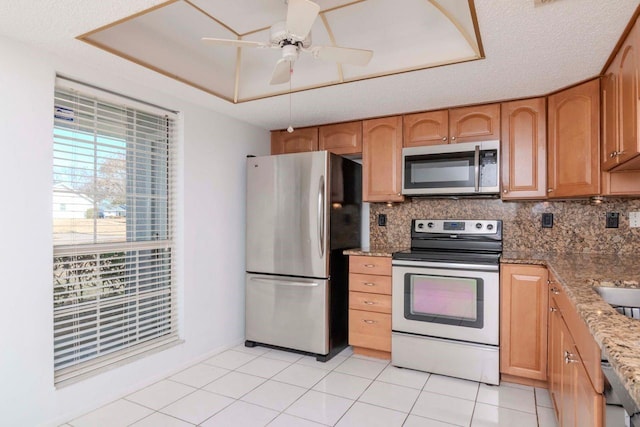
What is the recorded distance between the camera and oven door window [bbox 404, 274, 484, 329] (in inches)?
106

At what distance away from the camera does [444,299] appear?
278cm

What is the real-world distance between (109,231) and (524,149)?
3.02 m

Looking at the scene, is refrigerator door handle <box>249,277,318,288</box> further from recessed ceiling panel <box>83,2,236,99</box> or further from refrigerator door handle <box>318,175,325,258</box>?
recessed ceiling panel <box>83,2,236,99</box>

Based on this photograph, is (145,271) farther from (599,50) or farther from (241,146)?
(599,50)

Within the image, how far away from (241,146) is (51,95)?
5.26 feet

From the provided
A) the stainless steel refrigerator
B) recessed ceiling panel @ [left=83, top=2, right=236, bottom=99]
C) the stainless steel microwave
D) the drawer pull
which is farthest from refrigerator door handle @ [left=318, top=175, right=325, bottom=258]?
the drawer pull

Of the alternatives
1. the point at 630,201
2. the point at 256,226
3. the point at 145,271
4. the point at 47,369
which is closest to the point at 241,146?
the point at 256,226

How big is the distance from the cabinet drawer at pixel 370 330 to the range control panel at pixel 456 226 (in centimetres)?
87

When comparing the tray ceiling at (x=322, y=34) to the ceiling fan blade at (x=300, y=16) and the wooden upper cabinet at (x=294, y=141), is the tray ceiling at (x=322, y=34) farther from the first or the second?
the wooden upper cabinet at (x=294, y=141)

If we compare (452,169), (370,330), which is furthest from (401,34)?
(370,330)

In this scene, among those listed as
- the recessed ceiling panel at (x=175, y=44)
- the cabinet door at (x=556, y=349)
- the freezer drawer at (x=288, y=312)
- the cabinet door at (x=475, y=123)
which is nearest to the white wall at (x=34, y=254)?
the recessed ceiling panel at (x=175, y=44)

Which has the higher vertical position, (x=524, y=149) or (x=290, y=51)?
(x=290, y=51)

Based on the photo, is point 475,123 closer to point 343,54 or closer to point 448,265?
point 448,265

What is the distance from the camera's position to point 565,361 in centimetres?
161
